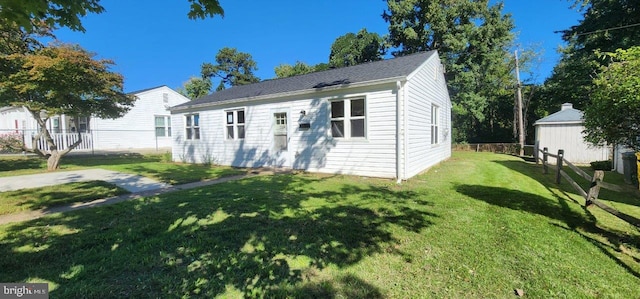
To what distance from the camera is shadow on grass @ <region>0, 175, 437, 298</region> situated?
8.71 feet

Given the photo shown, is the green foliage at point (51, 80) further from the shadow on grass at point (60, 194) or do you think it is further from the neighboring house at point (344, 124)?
the shadow on grass at point (60, 194)

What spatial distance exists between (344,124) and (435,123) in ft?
16.8

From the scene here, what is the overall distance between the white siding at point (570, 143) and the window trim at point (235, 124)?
1583 cm

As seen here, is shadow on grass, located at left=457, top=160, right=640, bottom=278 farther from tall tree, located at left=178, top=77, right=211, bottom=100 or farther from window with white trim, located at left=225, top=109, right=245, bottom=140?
tall tree, located at left=178, top=77, right=211, bottom=100

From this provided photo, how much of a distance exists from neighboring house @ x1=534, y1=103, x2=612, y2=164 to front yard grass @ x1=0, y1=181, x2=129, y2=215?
19.1 meters

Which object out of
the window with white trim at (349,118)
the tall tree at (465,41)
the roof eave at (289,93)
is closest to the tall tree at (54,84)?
the roof eave at (289,93)

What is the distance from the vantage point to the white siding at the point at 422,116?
8109mm

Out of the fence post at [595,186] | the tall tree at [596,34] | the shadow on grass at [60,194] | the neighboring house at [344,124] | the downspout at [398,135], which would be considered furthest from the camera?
the tall tree at [596,34]

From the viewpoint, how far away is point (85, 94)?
1223 centimetres

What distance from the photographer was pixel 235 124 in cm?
1203

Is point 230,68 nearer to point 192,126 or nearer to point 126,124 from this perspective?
point 126,124

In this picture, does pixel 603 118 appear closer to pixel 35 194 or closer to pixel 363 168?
pixel 363 168

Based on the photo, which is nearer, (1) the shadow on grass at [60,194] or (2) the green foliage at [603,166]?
(1) the shadow on grass at [60,194]

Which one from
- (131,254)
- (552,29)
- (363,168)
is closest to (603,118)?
(363,168)
